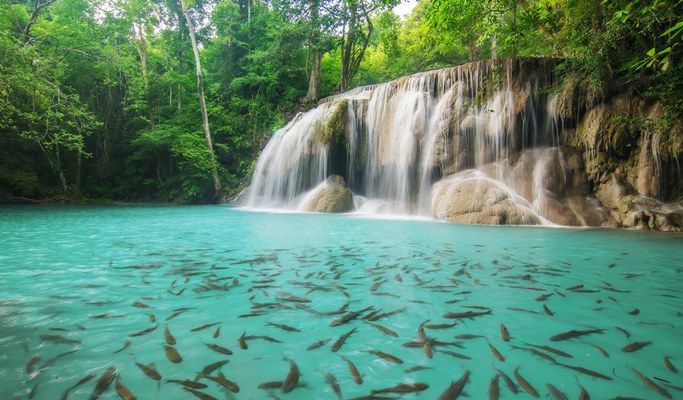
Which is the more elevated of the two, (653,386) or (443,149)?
(443,149)

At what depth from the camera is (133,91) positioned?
19.1 metres

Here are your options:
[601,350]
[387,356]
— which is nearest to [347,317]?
[387,356]

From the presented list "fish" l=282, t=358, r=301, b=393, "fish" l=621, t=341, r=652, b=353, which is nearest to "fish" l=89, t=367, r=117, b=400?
"fish" l=282, t=358, r=301, b=393

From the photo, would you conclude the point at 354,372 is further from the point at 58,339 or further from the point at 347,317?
the point at 58,339

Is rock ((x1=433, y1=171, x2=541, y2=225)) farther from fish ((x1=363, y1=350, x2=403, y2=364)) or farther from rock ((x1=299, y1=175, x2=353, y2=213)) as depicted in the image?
fish ((x1=363, y1=350, x2=403, y2=364))

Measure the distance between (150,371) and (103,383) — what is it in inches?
7.9

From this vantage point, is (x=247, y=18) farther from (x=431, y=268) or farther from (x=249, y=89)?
(x=431, y=268)

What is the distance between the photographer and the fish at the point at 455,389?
5.22 ft

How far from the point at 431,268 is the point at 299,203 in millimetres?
10974

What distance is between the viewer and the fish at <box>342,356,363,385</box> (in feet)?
5.63

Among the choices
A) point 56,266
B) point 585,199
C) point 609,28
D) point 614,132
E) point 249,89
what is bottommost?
point 56,266

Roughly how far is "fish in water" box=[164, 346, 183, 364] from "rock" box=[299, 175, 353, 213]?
11.0 meters

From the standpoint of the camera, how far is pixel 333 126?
14.4 metres

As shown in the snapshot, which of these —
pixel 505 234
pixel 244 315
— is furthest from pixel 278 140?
pixel 244 315
